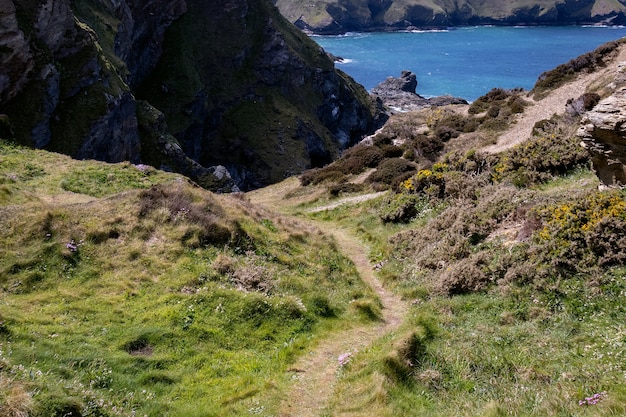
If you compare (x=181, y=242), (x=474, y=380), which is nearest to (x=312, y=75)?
(x=181, y=242)

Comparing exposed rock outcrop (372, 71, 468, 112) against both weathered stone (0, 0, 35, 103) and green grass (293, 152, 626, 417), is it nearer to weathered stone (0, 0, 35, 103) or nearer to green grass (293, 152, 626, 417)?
weathered stone (0, 0, 35, 103)

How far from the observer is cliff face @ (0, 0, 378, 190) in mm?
43344

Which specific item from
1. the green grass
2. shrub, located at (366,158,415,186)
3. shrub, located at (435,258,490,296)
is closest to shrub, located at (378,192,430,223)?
the green grass

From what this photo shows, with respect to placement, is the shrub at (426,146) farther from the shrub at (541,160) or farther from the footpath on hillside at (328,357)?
the footpath on hillside at (328,357)

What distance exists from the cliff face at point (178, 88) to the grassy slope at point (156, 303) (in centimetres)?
2377

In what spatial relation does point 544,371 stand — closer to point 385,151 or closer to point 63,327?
point 63,327

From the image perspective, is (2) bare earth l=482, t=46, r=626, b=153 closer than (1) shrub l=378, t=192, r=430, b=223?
No

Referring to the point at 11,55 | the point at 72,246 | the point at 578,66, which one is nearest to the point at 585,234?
the point at 72,246

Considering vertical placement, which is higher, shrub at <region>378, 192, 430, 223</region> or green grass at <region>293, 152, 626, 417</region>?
green grass at <region>293, 152, 626, 417</region>

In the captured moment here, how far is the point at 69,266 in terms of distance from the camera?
15.4 meters

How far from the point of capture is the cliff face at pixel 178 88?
4334 cm

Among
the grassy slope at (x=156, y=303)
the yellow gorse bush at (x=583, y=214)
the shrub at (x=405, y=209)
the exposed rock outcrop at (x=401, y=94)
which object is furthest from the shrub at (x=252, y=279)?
the exposed rock outcrop at (x=401, y=94)

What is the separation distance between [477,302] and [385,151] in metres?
32.4

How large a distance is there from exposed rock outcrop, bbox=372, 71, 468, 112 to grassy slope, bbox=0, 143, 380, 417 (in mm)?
129929
